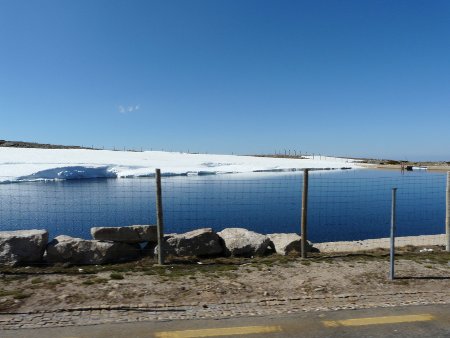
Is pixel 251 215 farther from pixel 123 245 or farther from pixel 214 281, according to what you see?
pixel 214 281

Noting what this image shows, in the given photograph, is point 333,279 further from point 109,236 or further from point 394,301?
point 109,236

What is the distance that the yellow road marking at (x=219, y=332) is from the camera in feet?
15.3

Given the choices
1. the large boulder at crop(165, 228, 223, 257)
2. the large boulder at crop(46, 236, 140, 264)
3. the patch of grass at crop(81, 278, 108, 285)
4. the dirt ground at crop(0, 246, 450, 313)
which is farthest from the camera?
the large boulder at crop(165, 228, 223, 257)

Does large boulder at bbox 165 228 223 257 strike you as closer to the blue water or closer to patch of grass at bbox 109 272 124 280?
patch of grass at bbox 109 272 124 280

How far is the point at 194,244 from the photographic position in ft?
29.8

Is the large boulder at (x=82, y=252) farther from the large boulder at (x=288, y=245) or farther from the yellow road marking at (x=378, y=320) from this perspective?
the yellow road marking at (x=378, y=320)

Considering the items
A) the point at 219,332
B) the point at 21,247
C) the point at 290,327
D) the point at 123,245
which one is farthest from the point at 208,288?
the point at 21,247

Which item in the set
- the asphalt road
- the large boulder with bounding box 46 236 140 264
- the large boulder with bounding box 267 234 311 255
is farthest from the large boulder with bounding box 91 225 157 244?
the asphalt road

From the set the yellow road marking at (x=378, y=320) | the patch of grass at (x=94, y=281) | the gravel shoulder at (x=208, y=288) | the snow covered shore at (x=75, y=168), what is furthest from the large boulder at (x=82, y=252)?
the snow covered shore at (x=75, y=168)

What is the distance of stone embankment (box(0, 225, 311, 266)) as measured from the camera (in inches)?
319

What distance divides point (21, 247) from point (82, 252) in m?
1.22

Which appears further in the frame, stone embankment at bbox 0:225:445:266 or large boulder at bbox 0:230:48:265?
stone embankment at bbox 0:225:445:266

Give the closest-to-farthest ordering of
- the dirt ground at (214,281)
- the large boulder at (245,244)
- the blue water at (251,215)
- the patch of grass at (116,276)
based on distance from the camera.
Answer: the dirt ground at (214,281)
the patch of grass at (116,276)
the large boulder at (245,244)
the blue water at (251,215)

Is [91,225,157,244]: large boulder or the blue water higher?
[91,225,157,244]: large boulder
